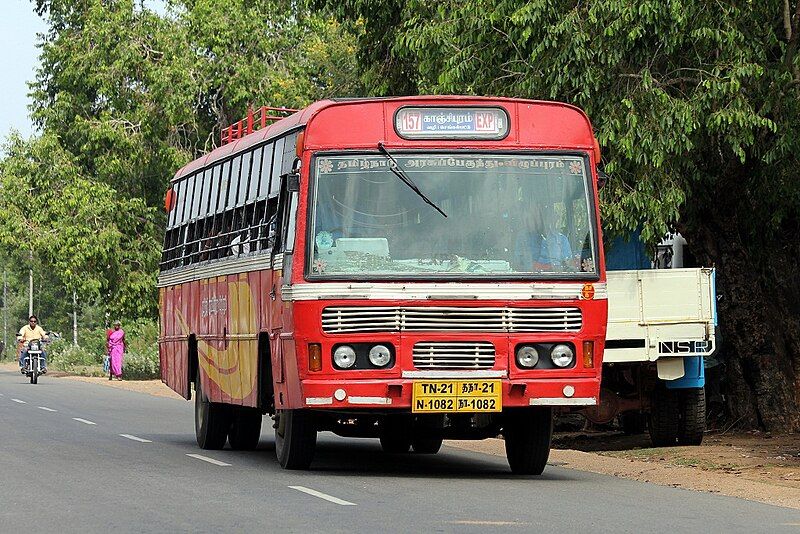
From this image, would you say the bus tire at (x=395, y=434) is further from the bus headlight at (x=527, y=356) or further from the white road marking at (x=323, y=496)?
the white road marking at (x=323, y=496)

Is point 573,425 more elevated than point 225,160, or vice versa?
point 225,160

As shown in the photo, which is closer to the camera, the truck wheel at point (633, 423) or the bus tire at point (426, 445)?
the bus tire at point (426, 445)

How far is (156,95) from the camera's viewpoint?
4878cm

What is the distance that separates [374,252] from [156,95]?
35.1 metres

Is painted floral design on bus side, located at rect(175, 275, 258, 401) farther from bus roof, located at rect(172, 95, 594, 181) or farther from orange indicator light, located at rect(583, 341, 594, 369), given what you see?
orange indicator light, located at rect(583, 341, 594, 369)

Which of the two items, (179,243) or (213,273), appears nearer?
(213,273)

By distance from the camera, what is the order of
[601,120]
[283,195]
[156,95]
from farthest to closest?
[156,95], [601,120], [283,195]

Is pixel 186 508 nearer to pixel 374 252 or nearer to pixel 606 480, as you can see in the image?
pixel 374 252

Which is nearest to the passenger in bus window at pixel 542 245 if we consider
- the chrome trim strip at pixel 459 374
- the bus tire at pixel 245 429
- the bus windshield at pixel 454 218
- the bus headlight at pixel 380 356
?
the bus windshield at pixel 454 218

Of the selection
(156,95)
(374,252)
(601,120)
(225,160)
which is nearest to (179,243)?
(225,160)

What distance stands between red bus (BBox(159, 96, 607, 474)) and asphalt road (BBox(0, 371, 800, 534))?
69cm

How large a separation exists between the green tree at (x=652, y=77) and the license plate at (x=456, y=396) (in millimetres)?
5770

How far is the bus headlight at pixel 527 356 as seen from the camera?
1466 cm

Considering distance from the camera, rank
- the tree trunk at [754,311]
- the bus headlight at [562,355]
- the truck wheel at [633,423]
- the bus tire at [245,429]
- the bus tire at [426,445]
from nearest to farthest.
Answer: the bus headlight at [562,355] < the bus tire at [426,445] < the bus tire at [245,429] < the tree trunk at [754,311] < the truck wheel at [633,423]
